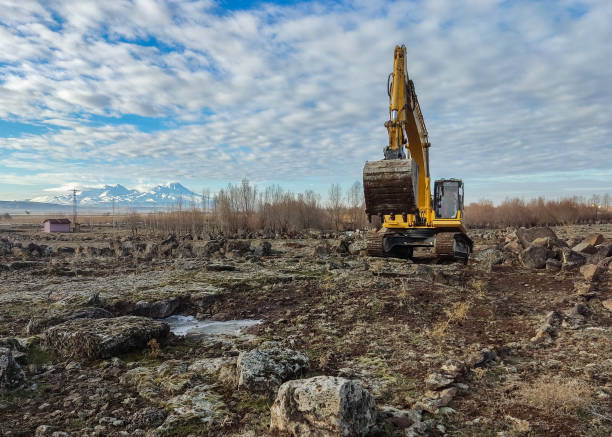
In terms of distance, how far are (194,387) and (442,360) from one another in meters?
2.84

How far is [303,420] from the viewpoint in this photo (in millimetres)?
3207

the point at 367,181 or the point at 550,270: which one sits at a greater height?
the point at 367,181

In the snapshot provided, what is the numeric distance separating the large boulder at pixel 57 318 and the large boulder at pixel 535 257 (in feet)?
36.3

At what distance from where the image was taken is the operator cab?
541 inches

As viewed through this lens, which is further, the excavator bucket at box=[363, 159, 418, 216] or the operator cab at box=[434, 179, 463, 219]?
the operator cab at box=[434, 179, 463, 219]

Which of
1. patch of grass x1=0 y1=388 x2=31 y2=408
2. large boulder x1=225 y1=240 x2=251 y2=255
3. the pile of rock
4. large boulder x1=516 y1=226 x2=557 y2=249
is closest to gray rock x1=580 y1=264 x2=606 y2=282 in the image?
the pile of rock

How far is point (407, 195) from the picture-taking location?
10703 millimetres

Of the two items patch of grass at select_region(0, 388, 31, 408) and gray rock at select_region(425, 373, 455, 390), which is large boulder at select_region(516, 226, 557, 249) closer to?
gray rock at select_region(425, 373, 455, 390)

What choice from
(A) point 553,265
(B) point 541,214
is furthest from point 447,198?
(B) point 541,214

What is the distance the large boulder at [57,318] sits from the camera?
20.5ft

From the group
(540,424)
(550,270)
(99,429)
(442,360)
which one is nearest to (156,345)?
(99,429)

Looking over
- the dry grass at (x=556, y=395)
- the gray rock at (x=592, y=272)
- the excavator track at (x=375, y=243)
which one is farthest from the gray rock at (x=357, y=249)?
the dry grass at (x=556, y=395)

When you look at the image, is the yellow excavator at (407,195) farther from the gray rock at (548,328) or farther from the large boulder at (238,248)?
the large boulder at (238,248)

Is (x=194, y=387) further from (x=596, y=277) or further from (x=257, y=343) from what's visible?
(x=596, y=277)
